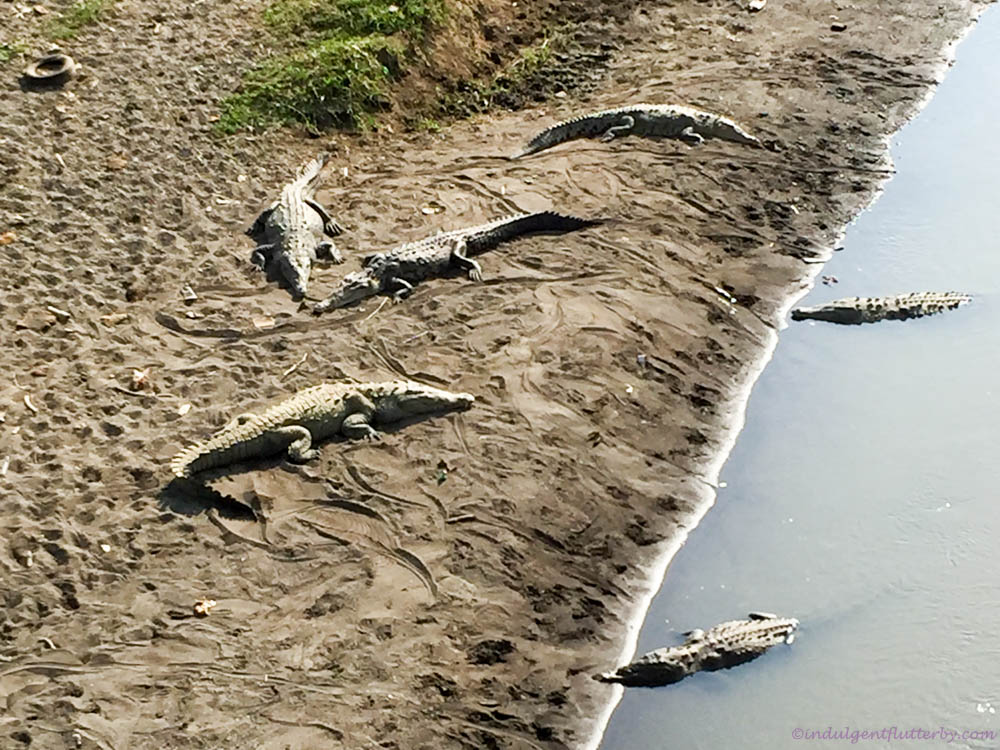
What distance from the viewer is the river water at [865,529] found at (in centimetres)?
714

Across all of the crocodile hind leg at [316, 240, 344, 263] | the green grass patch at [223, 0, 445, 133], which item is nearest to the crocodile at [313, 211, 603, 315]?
the crocodile hind leg at [316, 240, 344, 263]

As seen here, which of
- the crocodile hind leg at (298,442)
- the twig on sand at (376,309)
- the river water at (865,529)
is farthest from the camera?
the twig on sand at (376,309)

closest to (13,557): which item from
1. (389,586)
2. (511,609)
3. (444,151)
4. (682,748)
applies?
(389,586)

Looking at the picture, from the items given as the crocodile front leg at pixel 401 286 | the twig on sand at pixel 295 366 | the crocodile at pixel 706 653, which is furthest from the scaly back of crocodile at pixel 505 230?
the crocodile at pixel 706 653

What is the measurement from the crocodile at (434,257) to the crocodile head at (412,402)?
149cm

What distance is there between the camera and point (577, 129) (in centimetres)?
1238

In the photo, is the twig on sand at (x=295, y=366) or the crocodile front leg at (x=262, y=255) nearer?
the twig on sand at (x=295, y=366)

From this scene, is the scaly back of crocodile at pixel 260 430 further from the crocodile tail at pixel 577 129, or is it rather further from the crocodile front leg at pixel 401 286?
the crocodile tail at pixel 577 129

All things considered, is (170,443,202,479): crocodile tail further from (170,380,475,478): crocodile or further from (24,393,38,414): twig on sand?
(24,393,38,414): twig on sand

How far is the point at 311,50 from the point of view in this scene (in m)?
12.7

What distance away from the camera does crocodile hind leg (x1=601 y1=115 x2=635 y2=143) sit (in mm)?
12328

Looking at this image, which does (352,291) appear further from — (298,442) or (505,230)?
(298,442)

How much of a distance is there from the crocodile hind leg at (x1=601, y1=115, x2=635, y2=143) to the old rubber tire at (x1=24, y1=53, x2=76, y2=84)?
223 inches

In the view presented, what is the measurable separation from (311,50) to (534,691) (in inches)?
324
